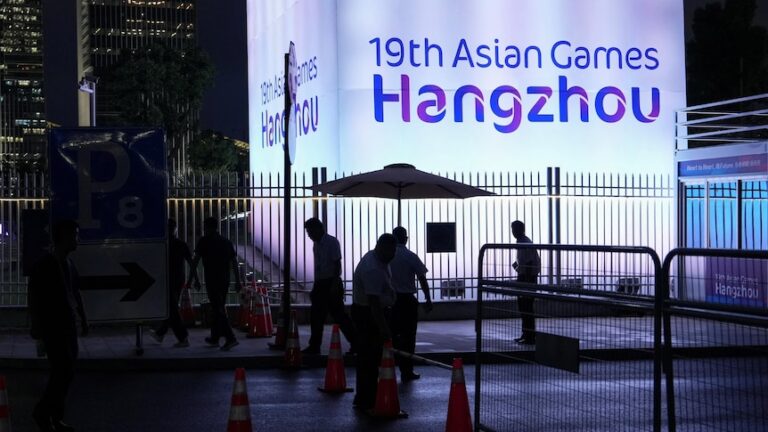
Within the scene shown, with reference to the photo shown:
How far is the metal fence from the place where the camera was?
20.2 metres

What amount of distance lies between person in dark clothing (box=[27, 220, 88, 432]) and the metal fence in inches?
389

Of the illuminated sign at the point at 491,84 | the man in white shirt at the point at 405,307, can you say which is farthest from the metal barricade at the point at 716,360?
the illuminated sign at the point at 491,84

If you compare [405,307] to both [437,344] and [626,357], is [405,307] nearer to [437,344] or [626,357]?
[437,344]

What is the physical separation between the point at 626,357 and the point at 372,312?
4593 mm

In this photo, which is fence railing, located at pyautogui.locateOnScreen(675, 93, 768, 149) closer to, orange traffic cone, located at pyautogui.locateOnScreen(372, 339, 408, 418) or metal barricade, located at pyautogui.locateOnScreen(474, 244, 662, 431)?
orange traffic cone, located at pyautogui.locateOnScreen(372, 339, 408, 418)

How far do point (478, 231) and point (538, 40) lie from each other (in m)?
5.61

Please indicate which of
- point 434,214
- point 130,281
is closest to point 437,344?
point 130,281

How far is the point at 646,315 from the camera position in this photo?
253 inches

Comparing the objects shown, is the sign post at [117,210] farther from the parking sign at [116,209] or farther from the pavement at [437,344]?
the pavement at [437,344]

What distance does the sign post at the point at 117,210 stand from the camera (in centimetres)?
1400

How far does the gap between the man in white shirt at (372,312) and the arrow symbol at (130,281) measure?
3920mm

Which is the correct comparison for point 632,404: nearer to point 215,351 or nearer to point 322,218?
point 215,351

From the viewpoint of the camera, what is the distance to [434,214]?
22875mm

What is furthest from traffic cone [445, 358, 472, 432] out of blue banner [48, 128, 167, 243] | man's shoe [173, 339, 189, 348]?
man's shoe [173, 339, 189, 348]
